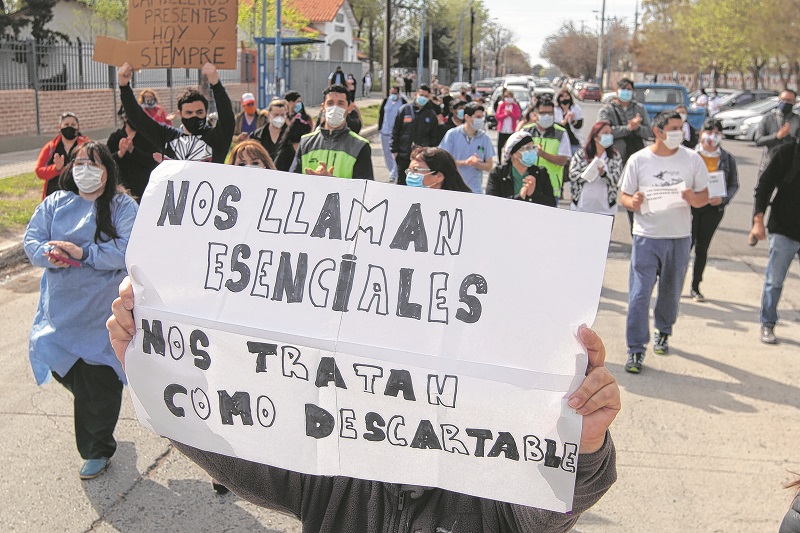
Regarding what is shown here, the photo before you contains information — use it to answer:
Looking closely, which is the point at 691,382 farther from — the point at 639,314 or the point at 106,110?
the point at 106,110

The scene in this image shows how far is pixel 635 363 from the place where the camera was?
662 centimetres

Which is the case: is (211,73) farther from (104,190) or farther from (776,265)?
(776,265)

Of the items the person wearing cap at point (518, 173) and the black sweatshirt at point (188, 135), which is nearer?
the black sweatshirt at point (188, 135)

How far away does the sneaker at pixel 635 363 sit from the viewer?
658 cm

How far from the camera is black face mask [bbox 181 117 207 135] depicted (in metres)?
6.99

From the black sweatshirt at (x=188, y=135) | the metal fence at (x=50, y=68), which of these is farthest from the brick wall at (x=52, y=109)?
the black sweatshirt at (x=188, y=135)

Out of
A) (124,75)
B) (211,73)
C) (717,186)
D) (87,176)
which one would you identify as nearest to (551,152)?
(717,186)

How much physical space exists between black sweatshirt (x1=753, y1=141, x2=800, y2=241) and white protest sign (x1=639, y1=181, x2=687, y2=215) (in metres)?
0.97

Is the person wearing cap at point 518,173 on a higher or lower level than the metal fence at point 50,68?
lower

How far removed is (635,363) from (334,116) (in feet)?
9.48

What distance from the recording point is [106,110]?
21.8 metres

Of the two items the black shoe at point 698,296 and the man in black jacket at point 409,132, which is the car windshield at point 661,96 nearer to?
the man in black jacket at point 409,132

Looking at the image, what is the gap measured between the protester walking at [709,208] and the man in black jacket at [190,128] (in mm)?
4452

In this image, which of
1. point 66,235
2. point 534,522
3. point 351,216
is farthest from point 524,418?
point 66,235
